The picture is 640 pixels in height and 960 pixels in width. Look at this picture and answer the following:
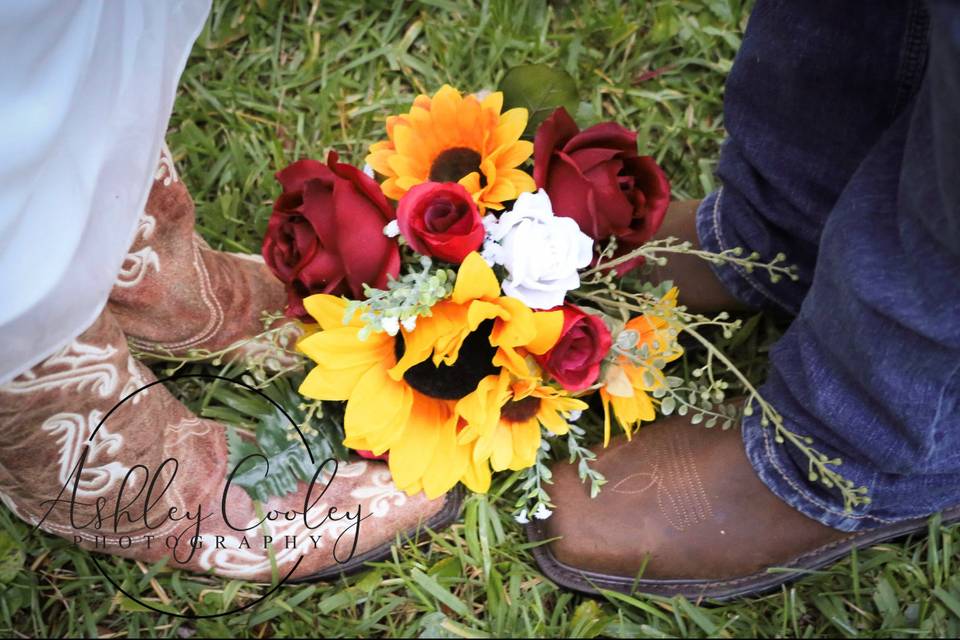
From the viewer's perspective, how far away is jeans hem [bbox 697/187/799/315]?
1.08 m

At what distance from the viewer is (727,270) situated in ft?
3.62

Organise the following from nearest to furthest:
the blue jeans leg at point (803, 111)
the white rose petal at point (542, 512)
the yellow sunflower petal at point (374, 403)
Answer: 1. the blue jeans leg at point (803, 111)
2. the yellow sunflower petal at point (374, 403)
3. the white rose petal at point (542, 512)

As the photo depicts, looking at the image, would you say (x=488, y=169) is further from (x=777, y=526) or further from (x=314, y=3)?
(x=314, y=3)

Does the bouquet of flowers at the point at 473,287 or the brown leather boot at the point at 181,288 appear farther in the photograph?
the brown leather boot at the point at 181,288

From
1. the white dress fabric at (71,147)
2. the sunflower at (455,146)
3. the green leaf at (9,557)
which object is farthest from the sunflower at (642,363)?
the green leaf at (9,557)

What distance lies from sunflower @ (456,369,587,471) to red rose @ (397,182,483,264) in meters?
0.15

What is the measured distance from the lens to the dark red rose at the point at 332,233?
87 centimetres

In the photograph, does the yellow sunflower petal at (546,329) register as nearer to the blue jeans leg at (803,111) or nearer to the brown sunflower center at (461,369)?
the brown sunflower center at (461,369)

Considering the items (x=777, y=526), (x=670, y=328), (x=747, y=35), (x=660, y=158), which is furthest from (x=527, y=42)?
(x=777, y=526)

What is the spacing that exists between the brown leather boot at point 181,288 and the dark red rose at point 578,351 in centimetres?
34

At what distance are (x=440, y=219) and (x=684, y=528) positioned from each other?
50 cm

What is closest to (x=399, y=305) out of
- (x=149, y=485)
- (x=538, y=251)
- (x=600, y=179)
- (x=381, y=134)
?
(x=538, y=251)

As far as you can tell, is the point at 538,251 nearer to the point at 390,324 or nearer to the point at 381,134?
the point at 390,324

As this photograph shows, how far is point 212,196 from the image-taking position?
137 cm
